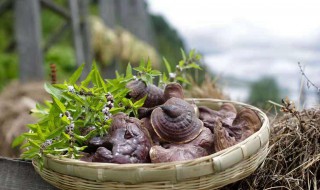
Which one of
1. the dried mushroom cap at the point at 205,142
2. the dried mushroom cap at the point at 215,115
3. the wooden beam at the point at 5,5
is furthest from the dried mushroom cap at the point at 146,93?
the wooden beam at the point at 5,5

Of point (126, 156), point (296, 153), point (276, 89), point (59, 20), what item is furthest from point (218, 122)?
point (59, 20)

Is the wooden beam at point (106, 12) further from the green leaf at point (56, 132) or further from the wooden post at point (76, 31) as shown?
the green leaf at point (56, 132)

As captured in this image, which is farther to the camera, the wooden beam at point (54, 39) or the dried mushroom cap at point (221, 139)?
the wooden beam at point (54, 39)

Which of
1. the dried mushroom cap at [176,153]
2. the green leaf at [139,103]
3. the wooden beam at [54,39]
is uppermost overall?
the green leaf at [139,103]

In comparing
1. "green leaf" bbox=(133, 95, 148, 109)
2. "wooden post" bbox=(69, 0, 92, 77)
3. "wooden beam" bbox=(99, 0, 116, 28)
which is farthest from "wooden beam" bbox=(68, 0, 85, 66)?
"green leaf" bbox=(133, 95, 148, 109)

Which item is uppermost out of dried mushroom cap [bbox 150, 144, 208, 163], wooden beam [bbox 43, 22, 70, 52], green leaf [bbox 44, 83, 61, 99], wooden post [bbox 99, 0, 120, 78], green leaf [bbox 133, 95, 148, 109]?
green leaf [bbox 44, 83, 61, 99]

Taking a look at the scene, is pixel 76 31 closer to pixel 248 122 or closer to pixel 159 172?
pixel 248 122

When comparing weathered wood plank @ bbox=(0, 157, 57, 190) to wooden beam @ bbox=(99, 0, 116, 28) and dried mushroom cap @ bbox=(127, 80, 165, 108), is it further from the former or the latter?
wooden beam @ bbox=(99, 0, 116, 28)
